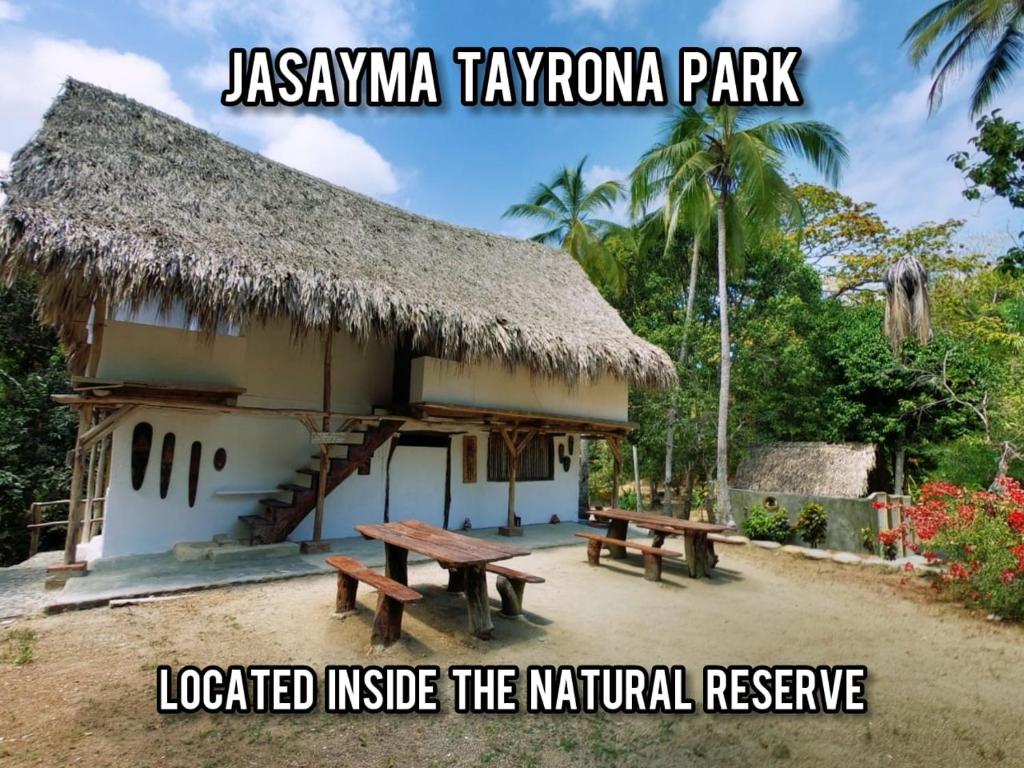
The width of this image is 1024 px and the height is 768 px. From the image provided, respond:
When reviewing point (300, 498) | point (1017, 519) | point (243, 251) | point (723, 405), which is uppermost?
point (243, 251)

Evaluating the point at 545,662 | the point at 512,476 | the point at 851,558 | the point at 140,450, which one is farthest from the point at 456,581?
the point at 851,558

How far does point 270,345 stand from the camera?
27.8 ft

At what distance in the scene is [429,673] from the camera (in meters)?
3.65

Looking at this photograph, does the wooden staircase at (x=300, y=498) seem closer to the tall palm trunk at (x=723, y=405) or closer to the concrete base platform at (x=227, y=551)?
the concrete base platform at (x=227, y=551)

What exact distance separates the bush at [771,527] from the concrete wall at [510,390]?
9.91 ft

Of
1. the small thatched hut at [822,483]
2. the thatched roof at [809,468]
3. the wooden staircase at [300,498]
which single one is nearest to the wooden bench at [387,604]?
the wooden staircase at [300,498]

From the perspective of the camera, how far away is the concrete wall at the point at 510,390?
871 centimetres

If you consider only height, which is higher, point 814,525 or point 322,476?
point 322,476

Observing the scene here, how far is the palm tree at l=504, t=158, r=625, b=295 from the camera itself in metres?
16.5

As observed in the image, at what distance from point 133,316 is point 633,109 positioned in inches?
240

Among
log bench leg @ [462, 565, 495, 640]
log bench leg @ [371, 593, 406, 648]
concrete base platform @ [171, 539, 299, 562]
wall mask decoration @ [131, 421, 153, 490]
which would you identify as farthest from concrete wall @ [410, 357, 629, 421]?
log bench leg @ [371, 593, 406, 648]

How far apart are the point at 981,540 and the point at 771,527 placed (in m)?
4.02

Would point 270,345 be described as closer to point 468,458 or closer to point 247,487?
point 247,487

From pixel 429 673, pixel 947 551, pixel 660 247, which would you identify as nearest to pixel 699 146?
pixel 660 247
